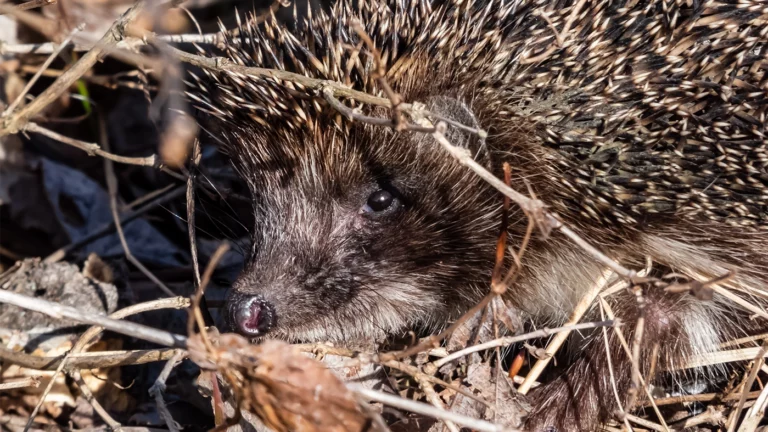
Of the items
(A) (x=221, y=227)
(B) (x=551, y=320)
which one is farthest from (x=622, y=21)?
(A) (x=221, y=227)

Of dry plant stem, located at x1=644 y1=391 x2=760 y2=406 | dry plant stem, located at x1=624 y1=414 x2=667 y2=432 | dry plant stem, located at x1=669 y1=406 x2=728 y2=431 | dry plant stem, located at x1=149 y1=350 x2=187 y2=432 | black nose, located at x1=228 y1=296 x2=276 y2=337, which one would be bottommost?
dry plant stem, located at x1=669 y1=406 x2=728 y2=431

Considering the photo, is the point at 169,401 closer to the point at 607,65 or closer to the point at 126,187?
the point at 126,187

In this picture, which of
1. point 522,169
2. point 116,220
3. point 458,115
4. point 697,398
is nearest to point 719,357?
point 697,398

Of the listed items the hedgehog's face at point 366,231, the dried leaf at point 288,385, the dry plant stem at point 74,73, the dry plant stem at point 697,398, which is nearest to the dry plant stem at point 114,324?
the dried leaf at point 288,385

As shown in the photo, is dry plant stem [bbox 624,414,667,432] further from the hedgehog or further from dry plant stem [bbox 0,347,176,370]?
dry plant stem [bbox 0,347,176,370]

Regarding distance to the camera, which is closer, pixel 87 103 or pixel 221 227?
pixel 221 227

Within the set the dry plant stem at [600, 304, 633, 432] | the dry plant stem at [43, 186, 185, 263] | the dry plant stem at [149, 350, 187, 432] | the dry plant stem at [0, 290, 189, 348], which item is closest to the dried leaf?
the dry plant stem at [0, 290, 189, 348]
